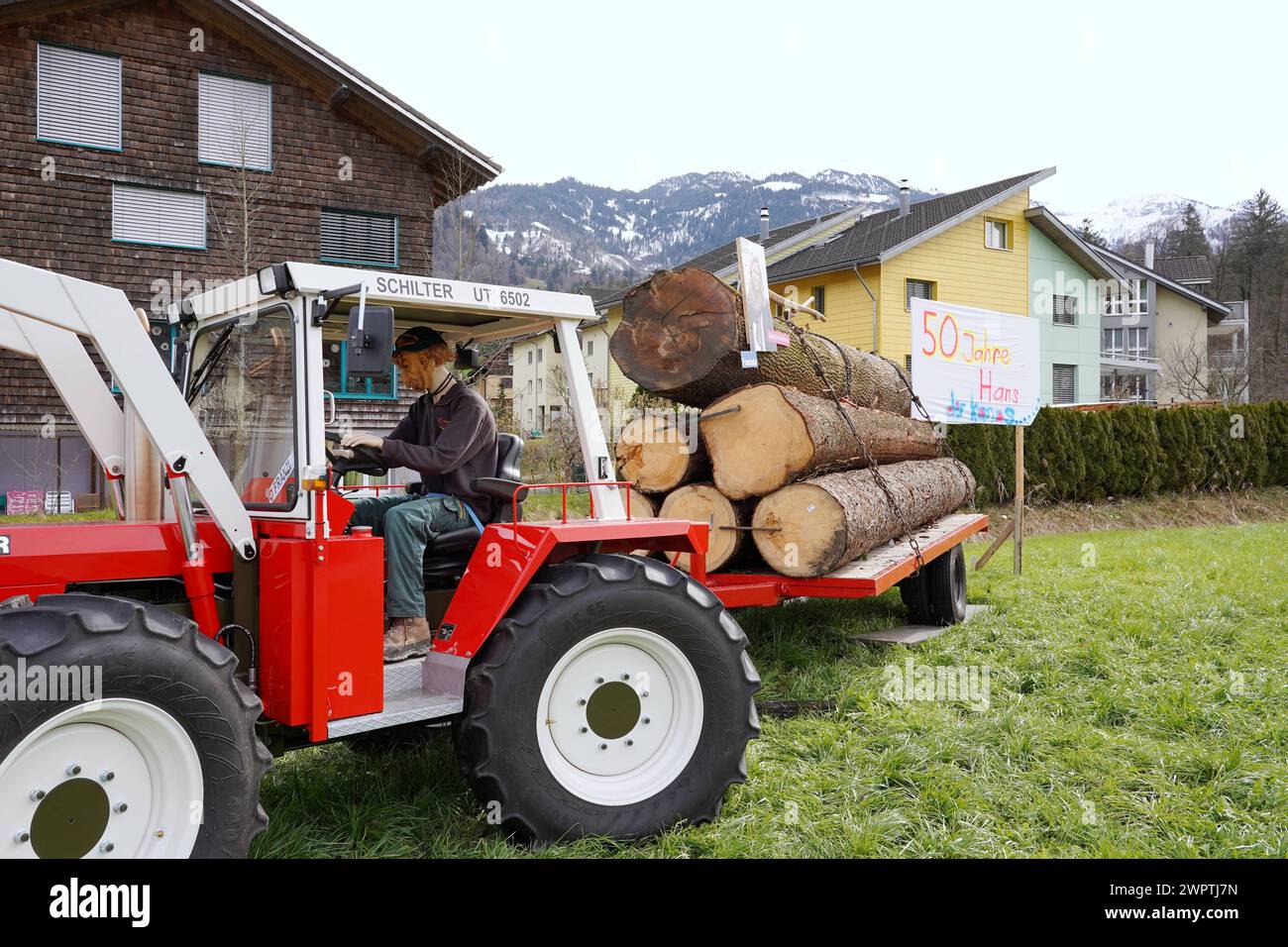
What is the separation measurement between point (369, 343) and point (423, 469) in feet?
3.04

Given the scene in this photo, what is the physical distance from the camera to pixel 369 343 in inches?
125

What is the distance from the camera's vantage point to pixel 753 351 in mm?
6488

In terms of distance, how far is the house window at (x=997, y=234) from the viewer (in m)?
29.1

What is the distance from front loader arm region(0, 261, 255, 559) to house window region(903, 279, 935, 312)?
2529 cm

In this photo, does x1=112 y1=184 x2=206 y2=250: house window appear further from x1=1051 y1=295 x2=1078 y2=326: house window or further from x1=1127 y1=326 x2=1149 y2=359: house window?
x1=1127 y1=326 x2=1149 y2=359: house window

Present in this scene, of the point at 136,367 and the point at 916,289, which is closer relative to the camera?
the point at 136,367

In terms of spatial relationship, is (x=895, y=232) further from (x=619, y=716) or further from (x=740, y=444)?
(x=619, y=716)

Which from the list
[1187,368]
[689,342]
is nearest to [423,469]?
[689,342]

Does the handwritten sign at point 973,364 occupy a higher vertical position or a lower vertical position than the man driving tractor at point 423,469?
higher

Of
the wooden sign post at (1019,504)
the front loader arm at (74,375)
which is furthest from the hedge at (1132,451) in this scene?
the front loader arm at (74,375)

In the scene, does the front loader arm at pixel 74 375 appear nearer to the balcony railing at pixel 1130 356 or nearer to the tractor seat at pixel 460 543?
the tractor seat at pixel 460 543

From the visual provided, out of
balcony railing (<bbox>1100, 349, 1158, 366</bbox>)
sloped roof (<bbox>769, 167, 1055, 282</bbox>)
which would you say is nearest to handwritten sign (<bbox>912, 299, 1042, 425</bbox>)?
sloped roof (<bbox>769, 167, 1055, 282</bbox>)

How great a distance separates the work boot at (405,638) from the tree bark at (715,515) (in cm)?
249

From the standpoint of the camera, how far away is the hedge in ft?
56.6
